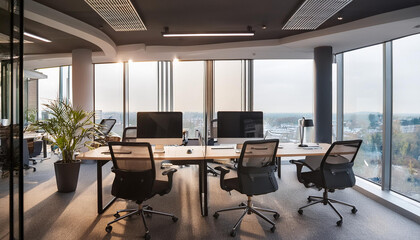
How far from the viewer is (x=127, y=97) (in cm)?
681

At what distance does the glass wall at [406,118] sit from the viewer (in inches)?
135

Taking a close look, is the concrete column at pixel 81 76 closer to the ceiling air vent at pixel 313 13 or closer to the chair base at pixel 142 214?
the chair base at pixel 142 214

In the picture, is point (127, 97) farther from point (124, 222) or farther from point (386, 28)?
point (386, 28)

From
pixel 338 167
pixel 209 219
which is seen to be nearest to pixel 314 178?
pixel 338 167

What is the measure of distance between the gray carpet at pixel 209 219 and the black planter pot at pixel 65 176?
12 centimetres

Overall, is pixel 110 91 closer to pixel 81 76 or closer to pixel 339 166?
pixel 81 76

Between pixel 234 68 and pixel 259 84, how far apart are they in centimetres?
87

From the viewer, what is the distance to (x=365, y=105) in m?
4.48

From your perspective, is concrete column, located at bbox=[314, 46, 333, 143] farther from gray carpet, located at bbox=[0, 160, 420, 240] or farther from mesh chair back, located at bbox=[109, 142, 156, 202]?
mesh chair back, located at bbox=[109, 142, 156, 202]

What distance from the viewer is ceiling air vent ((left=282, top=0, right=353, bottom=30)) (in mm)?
3263

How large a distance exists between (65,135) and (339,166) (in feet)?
13.7

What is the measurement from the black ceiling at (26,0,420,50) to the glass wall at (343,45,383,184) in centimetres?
107

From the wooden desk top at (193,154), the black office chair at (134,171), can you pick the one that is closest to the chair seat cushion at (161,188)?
the black office chair at (134,171)

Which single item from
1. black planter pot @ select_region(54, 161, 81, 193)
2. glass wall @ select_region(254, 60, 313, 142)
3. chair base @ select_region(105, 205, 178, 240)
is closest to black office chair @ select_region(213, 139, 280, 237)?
chair base @ select_region(105, 205, 178, 240)
